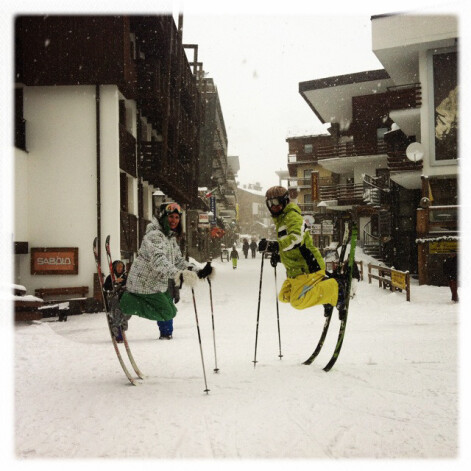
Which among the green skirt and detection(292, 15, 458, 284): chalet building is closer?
the green skirt

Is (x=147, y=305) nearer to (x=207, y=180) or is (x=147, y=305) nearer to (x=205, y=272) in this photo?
(x=205, y=272)

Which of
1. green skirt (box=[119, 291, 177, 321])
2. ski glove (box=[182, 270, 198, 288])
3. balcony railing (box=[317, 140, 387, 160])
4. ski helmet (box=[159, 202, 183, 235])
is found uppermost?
balcony railing (box=[317, 140, 387, 160])

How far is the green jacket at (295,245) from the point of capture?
18.6 ft

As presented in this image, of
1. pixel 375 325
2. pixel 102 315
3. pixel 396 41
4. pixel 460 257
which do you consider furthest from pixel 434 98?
pixel 102 315

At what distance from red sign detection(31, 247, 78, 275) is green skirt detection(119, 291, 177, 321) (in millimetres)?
8280

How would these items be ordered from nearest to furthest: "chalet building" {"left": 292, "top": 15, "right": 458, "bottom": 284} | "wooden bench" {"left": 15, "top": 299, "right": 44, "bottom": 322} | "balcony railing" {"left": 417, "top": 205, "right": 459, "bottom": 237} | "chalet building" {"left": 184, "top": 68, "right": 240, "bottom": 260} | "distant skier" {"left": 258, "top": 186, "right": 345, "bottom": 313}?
"distant skier" {"left": 258, "top": 186, "right": 345, "bottom": 313}, "wooden bench" {"left": 15, "top": 299, "right": 44, "bottom": 322}, "balcony railing" {"left": 417, "top": 205, "right": 459, "bottom": 237}, "chalet building" {"left": 292, "top": 15, "right": 458, "bottom": 284}, "chalet building" {"left": 184, "top": 68, "right": 240, "bottom": 260}

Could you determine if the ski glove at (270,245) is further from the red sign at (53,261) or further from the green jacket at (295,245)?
the red sign at (53,261)

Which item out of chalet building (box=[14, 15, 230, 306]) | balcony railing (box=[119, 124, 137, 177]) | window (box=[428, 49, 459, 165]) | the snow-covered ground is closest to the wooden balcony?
chalet building (box=[14, 15, 230, 306])

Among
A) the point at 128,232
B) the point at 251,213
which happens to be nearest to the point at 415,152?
the point at 128,232

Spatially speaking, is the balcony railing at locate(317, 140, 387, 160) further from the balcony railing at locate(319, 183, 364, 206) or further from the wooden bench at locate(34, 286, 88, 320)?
the wooden bench at locate(34, 286, 88, 320)

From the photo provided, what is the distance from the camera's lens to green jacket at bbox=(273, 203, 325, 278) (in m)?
5.66

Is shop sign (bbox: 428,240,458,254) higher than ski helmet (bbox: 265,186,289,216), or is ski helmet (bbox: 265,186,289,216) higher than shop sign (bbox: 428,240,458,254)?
ski helmet (bbox: 265,186,289,216)

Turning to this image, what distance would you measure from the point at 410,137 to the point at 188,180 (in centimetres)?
1220

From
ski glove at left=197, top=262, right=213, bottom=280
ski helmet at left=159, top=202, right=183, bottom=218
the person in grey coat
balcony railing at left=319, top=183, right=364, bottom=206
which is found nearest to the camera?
ski glove at left=197, top=262, right=213, bottom=280
